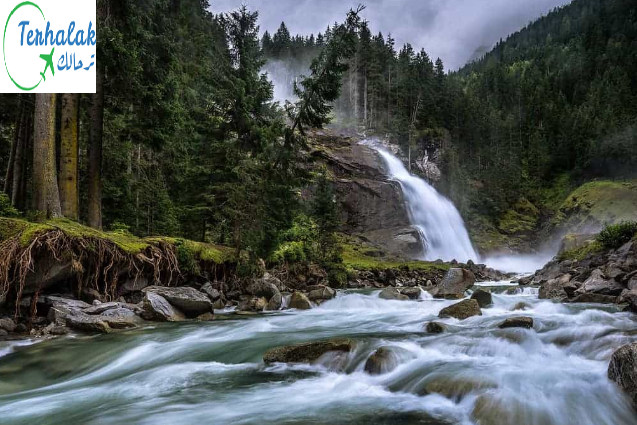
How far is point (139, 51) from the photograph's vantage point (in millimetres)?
12891

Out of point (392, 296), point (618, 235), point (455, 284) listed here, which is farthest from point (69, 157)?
point (618, 235)

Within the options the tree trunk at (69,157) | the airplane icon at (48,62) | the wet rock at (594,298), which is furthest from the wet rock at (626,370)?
the tree trunk at (69,157)

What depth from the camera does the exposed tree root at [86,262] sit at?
28.1 feet

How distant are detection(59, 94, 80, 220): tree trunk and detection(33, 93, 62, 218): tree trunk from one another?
1.87 feet

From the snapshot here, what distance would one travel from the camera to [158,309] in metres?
10.6

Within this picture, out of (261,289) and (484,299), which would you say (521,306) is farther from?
(261,289)

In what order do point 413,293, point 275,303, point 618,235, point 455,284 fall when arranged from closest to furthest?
point 275,303
point 413,293
point 618,235
point 455,284

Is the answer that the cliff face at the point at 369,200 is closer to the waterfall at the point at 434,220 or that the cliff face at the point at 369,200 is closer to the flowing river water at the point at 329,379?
the waterfall at the point at 434,220

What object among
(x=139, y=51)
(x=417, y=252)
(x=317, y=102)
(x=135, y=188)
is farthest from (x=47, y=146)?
(x=417, y=252)

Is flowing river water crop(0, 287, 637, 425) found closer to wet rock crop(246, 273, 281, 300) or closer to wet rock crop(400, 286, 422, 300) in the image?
wet rock crop(246, 273, 281, 300)

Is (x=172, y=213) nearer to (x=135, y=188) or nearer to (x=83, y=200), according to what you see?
(x=135, y=188)

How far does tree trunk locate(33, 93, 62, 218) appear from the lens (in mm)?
10727

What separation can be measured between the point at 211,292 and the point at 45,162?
6195 mm

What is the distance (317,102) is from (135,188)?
9.64 meters
